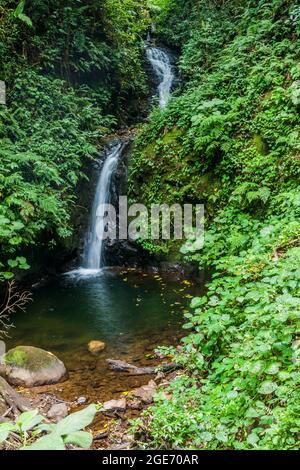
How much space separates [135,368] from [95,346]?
1.01 metres

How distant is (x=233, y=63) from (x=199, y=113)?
1519mm

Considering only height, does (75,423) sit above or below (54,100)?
below

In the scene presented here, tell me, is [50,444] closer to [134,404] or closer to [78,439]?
[78,439]

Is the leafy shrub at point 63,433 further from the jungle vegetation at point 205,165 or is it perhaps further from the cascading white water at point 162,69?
the cascading white water at point 162,69

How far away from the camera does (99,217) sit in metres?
10.5

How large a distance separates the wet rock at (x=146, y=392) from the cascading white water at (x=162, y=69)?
1142cm

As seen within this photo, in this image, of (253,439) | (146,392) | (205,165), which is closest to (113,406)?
(146,392)

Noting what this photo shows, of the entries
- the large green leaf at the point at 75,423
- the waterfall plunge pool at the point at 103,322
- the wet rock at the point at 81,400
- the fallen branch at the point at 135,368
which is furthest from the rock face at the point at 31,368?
the large green leaf at the point at 75,423

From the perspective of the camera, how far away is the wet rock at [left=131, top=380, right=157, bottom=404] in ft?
14.2

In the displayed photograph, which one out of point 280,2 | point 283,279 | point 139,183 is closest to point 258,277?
point 283,279

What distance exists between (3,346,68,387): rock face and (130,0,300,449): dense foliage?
170cm

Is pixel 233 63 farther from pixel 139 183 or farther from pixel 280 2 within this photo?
pixel 139 183

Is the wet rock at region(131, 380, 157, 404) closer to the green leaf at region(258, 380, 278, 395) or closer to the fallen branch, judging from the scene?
the fallen branch

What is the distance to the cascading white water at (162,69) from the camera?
46.8 ft
